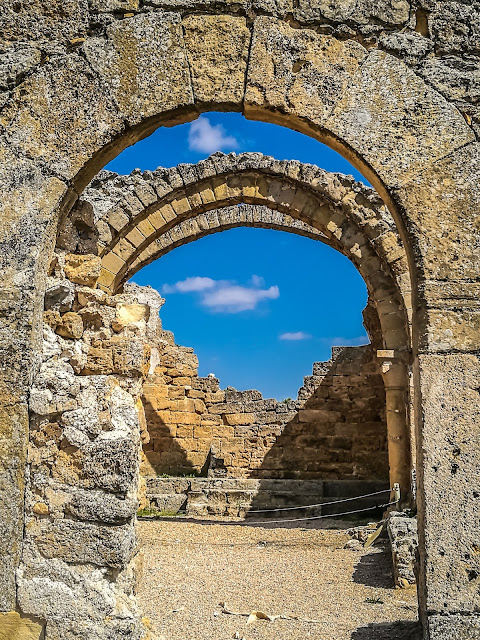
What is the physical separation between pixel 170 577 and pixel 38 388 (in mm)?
4083

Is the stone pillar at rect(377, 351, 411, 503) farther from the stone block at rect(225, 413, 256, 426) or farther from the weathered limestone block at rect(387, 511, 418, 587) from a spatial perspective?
the stone block at rect(225, 413, 256, 426)

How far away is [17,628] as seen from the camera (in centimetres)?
328

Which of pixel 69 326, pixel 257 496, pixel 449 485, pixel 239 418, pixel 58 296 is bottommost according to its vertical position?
pixel 449 485

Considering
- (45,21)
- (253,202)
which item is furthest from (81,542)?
(253,202)

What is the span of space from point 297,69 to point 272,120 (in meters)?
0.31

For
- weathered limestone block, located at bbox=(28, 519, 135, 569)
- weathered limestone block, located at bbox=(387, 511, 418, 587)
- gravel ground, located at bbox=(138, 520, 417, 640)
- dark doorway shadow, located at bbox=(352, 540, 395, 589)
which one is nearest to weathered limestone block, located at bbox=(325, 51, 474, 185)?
weathered limestone block, located at bbox=(28, 519, 135, 569)

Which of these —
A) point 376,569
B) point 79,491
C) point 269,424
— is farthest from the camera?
point 269,424

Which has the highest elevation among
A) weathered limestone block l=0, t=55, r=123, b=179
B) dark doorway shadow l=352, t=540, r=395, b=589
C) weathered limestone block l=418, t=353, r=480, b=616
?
weathered limestone block l=0, t=55, r=123, b=179

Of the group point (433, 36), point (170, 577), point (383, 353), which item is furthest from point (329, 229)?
point (433, 36)

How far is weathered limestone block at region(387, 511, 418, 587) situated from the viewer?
620 centimetres

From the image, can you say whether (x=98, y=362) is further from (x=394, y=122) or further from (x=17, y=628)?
(x=394, y=122)

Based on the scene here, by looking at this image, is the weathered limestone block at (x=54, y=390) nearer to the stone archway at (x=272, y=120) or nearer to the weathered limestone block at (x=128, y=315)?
the stone archway at (x=272, y=120)

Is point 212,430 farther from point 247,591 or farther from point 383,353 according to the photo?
point 247,591

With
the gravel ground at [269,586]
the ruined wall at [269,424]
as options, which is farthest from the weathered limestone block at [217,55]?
the ruined wall at [269,424]
